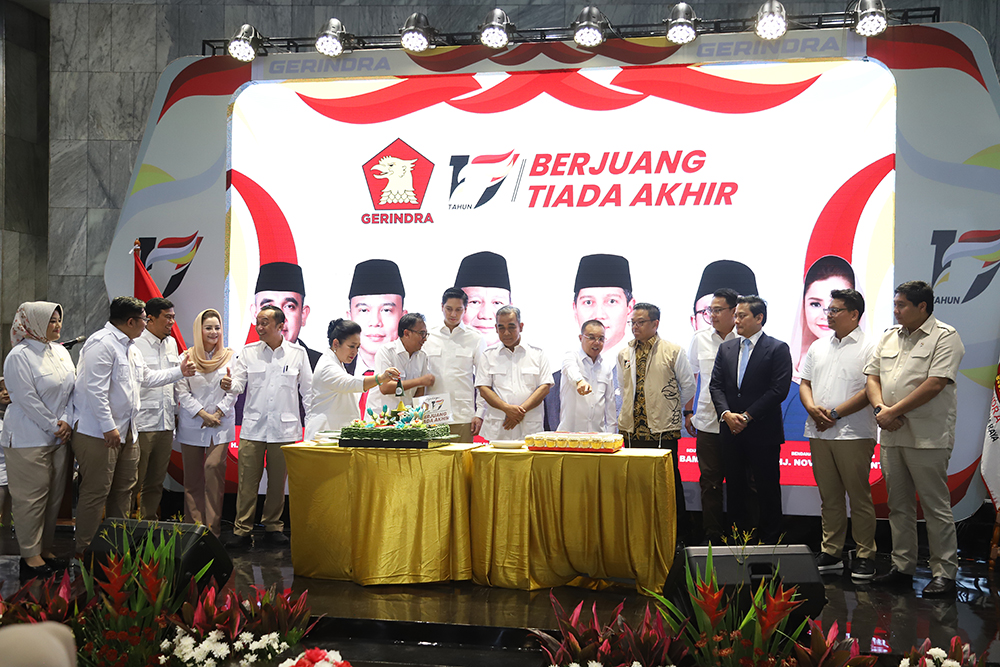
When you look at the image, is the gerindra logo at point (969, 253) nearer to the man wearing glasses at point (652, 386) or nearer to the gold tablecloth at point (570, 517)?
the man wearing glasses at point (652, 386)

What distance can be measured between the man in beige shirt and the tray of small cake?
157 cm

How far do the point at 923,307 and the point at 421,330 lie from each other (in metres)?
3.08

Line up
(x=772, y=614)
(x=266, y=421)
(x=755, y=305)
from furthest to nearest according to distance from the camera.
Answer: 1. (x=266, y=421)
2. (x=755, y=305)
3. (x=772, y=614)

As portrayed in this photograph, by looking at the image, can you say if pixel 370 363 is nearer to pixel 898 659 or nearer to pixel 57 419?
pixel 57 419

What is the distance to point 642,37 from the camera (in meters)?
5.92

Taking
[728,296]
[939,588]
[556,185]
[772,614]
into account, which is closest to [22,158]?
[556,185]

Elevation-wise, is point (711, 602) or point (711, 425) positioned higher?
point (711, 425)

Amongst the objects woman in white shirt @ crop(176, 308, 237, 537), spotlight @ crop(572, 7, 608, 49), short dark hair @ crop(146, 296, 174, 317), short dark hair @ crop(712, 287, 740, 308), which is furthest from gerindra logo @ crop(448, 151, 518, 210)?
short dark hair @ crop(146, 296, 174, 317)

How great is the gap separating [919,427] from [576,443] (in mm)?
1922

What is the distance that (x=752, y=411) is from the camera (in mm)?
4969

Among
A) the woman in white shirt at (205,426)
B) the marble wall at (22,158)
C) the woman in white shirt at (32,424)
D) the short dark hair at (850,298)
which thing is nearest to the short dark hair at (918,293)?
the short dark hair at (850,298)

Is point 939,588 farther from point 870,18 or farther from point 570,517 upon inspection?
point 870,18

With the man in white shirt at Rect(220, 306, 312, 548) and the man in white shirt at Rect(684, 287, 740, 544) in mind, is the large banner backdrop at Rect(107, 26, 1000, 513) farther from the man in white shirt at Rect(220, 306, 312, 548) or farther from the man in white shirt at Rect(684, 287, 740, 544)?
the man in white shirt at Rect(220, 306, 312, 548)

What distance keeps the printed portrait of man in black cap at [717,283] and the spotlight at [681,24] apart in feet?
5.37
